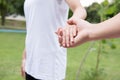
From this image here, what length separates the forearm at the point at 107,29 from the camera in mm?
928

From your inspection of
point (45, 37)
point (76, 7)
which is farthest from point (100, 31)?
point (45, 37)

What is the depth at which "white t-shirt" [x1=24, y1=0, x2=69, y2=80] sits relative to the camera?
170 cm

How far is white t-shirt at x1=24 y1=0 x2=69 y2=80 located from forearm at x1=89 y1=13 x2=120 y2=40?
73 cm

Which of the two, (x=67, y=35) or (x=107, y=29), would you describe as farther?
(x=67, y=35)

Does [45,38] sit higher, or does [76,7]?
[76,7]

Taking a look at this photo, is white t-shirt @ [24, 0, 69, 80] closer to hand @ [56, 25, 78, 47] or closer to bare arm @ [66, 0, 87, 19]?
bare arm @ [66, 0, 87, 19]

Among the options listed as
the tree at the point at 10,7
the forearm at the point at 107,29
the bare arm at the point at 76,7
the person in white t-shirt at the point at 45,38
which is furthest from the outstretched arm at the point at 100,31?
the tree at the point at 10,7

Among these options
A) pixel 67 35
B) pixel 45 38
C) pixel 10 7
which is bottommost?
pixel 10 7

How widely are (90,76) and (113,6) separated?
3.56 feet

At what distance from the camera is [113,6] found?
3432mm

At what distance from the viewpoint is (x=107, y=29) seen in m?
0.94

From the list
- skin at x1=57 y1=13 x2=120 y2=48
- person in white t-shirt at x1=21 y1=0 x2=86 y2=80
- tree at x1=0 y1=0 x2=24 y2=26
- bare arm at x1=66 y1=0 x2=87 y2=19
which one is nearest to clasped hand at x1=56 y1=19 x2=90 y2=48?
skin at x1=57 y1=13 x2=120 y2=48

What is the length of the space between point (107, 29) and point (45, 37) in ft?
2.58

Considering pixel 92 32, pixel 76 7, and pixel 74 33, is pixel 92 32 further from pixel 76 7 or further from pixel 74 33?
pixel 76 7
